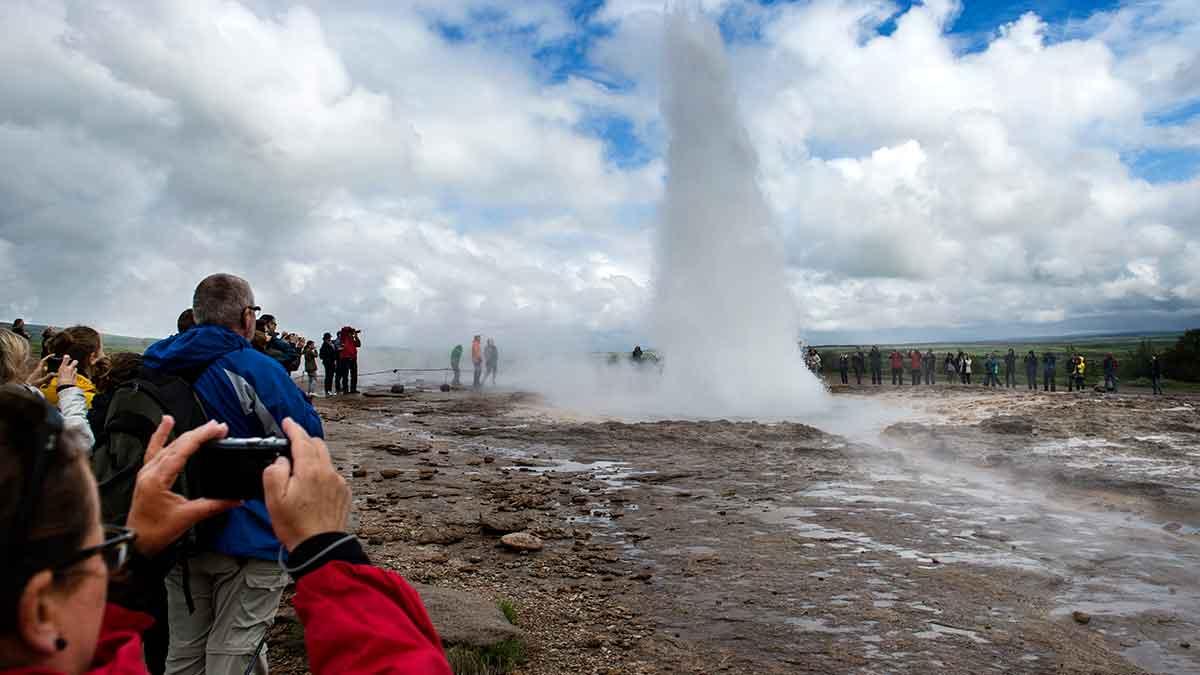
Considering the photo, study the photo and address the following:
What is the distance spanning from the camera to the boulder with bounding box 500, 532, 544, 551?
7.34m

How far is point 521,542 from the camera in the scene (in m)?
7.39

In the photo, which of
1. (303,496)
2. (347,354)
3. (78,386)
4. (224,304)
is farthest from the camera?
(347,354)

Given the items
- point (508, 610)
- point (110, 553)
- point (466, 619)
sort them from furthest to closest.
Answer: point (508, 610) < point (466, 619) < point (110, 553)

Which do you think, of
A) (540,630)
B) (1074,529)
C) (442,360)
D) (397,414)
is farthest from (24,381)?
(442,360)

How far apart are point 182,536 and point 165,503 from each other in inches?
22.7

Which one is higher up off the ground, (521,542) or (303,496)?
(303,496)

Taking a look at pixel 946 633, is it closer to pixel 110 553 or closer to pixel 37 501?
pixel 110 553

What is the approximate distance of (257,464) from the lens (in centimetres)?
173

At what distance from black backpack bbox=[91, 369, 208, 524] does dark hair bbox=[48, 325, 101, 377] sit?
2090 mm

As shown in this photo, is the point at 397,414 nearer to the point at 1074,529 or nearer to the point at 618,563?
the point at 618,563

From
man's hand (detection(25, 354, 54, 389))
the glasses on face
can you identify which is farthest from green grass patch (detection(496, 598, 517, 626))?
the glasses on face

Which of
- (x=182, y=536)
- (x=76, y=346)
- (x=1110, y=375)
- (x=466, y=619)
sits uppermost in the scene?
(x=76, y=346)

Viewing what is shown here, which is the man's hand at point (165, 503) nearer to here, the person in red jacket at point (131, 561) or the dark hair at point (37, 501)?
the person in red jacket at point (131, 561)

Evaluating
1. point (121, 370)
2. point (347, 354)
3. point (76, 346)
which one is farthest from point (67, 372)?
point (347, 354)
